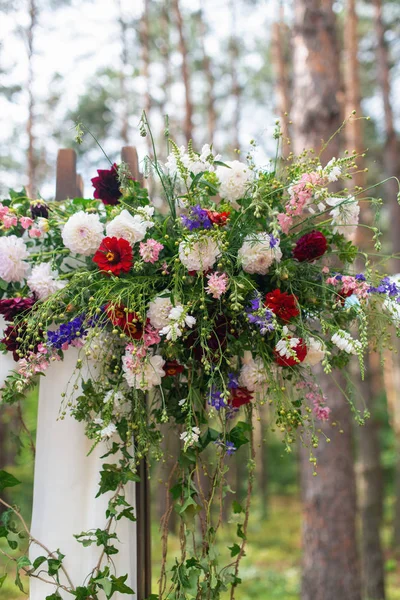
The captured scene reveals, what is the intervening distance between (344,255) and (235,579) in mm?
1063

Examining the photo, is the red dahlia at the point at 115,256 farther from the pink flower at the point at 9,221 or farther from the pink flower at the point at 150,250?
the pink flower at the point at 9,221

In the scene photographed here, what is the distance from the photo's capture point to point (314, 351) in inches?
66.7

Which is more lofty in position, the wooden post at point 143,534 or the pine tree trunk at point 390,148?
the pine tree trunk at point 390,148

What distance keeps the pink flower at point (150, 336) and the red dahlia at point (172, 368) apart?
11 centimetres

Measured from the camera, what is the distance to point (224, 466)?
1.71 meters

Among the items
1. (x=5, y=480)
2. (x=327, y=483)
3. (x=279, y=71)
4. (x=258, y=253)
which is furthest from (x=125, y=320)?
(x=279, y=71)

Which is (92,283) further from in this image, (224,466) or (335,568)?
(335,568)

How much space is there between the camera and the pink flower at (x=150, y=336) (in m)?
1.63

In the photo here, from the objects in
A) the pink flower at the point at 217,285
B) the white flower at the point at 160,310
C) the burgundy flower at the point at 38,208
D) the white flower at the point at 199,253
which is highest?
the burgundy flower at the point at 38,208

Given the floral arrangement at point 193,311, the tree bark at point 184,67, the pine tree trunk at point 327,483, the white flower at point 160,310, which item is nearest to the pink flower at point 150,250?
the floral arrangement at point 193,311

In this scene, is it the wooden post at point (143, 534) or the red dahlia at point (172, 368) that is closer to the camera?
the red dahlia at point (172, 368)

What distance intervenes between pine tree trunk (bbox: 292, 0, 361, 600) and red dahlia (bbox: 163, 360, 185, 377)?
89.7 inches

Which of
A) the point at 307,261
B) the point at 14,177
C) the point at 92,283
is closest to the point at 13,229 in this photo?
the point at 92,283

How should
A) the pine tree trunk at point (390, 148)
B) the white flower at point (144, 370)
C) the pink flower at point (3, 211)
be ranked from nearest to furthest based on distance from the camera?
1. the white flower at point (144, 370)
2. the pink flower at point (3, 211)
3. the pine tree trunk at point (390, 148)
